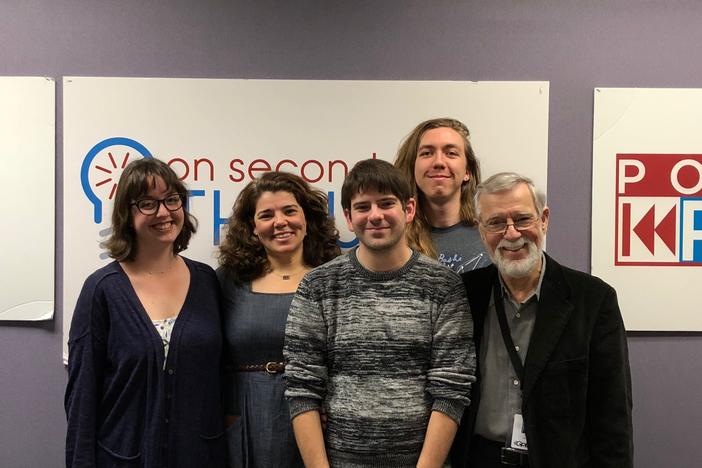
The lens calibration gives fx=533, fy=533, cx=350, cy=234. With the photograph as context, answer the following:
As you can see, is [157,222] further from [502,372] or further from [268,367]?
[502,372]

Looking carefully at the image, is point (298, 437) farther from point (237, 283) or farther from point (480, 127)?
point (480, 127)

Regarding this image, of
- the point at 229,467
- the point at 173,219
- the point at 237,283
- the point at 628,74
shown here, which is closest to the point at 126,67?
the point at 173,219

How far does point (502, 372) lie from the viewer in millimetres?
1497

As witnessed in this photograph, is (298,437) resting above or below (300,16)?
below

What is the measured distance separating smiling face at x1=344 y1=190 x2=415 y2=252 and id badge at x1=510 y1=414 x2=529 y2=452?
1.90 ft

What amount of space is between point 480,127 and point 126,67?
1528 millimetres

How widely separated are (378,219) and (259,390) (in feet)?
2.36

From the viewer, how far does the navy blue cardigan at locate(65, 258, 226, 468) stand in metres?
1.63

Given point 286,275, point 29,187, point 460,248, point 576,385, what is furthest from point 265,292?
point 29,187

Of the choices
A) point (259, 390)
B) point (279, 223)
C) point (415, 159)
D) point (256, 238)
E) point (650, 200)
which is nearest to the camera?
point (259, 390)

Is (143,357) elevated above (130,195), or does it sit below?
below

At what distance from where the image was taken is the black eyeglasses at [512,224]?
1496 millimetres

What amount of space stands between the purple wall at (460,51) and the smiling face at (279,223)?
0.66 metres

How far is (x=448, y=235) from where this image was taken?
80.0 inches
